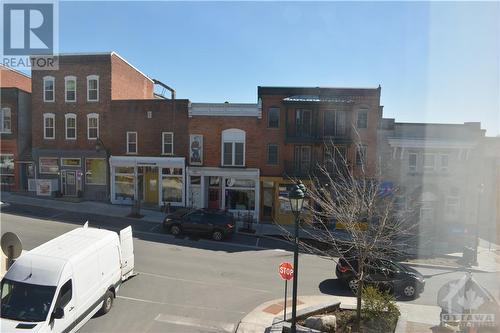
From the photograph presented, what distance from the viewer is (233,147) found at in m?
25.4

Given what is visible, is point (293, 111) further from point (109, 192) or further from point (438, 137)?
point (109, 192)

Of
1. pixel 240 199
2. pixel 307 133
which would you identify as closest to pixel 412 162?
pixel 307 133

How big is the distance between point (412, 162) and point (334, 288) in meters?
14.9

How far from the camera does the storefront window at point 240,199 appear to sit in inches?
1000

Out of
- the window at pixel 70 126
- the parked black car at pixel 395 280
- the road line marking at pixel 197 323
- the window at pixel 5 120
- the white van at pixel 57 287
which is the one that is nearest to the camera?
the white van at pixel 57 287

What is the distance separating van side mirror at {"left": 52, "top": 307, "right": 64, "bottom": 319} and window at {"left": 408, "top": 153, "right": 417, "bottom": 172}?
23.2m

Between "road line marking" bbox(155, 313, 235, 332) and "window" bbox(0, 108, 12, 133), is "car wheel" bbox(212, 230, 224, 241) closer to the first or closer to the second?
"road line marking" bbox(155, 313, 235, 332)

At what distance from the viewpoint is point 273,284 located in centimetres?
1352

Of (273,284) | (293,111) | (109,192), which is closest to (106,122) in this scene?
(109,192)

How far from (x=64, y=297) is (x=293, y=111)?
1925cm

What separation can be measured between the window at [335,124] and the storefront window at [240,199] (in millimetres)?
6817

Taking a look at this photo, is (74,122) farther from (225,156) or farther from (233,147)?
(233,147)

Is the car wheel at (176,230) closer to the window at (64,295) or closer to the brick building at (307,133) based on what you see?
the brick building at (307,133)

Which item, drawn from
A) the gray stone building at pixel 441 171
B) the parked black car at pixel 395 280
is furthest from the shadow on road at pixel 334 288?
the gray stone building at pixel 441 171
